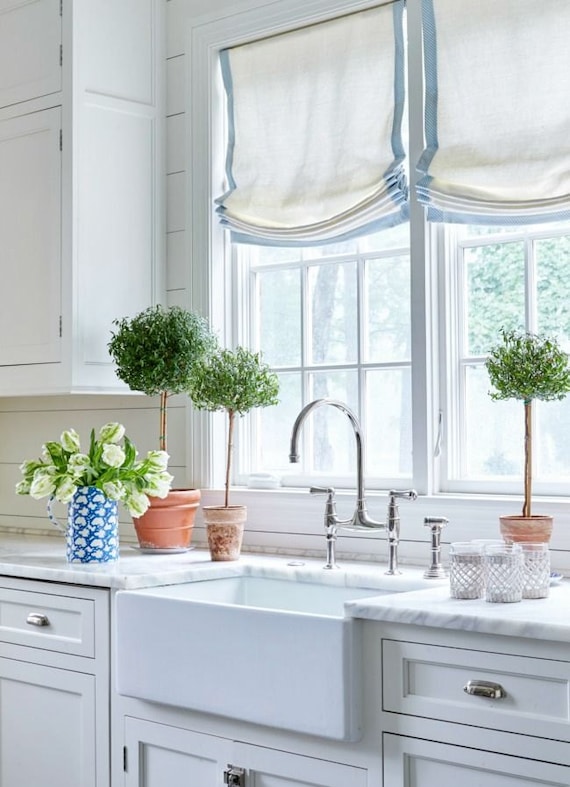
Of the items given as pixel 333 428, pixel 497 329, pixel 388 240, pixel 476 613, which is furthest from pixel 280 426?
pixel 476 613

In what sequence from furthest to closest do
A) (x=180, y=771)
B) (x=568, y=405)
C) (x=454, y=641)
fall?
(x=568, y=405) < (x=180, y=771) < (x=454, y=641)

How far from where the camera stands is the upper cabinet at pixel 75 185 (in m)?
3.17

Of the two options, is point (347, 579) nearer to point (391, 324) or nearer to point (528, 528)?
point (528, 528)

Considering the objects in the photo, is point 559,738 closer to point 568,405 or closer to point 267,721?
point 267,721

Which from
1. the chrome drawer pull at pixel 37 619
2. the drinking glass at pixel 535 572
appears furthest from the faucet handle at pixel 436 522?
the chrome drawer pull at pixel 37 619

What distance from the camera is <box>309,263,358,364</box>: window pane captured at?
3115 millimetres

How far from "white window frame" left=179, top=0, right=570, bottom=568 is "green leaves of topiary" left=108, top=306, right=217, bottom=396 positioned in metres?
0.25

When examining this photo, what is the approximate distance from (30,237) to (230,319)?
65cm

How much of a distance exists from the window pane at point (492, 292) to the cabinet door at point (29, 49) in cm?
134

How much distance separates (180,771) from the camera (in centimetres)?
238

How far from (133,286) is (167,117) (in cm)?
57

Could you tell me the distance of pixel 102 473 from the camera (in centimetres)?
285

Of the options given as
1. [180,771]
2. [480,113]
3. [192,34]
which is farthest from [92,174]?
[180,771]

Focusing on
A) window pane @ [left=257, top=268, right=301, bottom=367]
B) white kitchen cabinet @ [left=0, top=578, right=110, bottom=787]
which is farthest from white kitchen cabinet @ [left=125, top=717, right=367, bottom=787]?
window pane @ [left=257, top=268, right=301, bottom=367]
